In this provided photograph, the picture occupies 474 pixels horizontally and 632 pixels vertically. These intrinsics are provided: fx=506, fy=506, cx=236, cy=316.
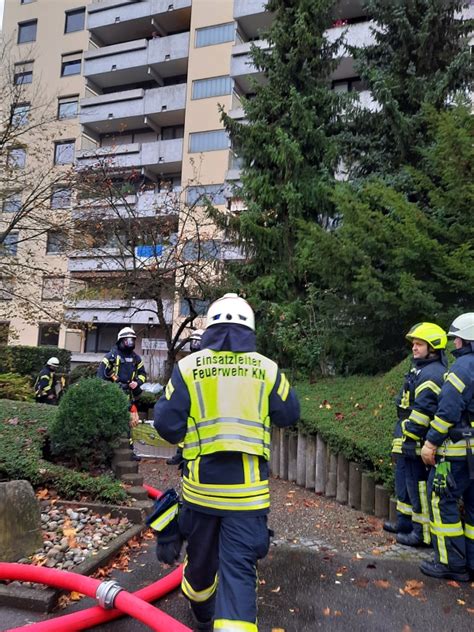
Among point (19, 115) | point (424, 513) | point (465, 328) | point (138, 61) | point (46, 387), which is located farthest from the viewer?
point (138, 61)

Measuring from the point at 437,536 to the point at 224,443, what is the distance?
2519 millimetres

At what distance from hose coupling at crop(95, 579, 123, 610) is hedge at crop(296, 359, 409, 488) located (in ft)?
11.2

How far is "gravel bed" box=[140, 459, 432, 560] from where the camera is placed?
4844 mm

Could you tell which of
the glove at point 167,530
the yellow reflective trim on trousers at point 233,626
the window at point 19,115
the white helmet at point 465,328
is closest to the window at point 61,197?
the window at point 19,115

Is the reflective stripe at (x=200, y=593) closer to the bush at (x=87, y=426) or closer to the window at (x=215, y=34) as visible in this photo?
the bush at (x=87, y=426)

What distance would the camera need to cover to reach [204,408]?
2873 millimetres

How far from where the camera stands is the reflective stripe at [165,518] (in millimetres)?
3035

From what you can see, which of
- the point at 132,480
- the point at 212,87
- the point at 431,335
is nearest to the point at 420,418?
the point at 431,335

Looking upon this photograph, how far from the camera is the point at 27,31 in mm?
35688

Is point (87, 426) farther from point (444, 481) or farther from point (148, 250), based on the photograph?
point (148, 250)

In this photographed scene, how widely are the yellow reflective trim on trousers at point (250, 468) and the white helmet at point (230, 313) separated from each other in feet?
2.48

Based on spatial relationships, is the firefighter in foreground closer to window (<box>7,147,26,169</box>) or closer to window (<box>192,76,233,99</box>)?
window (<box>7,147,26,169</box>)

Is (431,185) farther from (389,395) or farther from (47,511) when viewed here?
(47,511)

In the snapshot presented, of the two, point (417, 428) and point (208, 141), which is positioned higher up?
point (208, 141)
